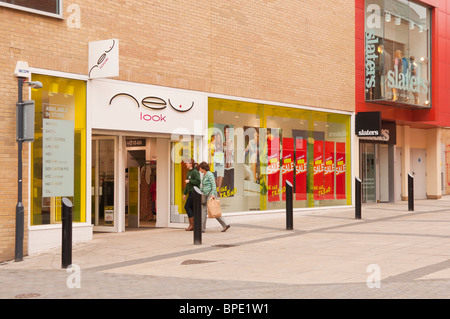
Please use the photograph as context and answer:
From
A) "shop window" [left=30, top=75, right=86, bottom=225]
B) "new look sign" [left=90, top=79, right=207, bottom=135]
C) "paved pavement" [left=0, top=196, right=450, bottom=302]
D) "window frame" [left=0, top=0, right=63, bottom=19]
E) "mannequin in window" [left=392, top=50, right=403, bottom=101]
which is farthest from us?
"mannequin in window" [left=392, top=50, right=403, bottom=101]

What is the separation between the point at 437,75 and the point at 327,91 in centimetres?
740

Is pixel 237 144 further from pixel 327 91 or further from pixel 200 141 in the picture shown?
pixel 327 91

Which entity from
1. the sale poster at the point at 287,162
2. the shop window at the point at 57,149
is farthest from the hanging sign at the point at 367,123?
the shop window at the point at 57,149

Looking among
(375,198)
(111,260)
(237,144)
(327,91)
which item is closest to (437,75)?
(375,198)

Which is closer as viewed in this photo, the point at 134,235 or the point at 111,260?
the point at 111,260

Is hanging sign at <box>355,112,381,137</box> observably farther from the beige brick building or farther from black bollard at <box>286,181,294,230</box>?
black bollard at <box>286,181,294,230</box>

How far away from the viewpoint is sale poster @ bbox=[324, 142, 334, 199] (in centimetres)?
2138

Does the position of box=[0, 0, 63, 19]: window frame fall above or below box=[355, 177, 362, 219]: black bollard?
above

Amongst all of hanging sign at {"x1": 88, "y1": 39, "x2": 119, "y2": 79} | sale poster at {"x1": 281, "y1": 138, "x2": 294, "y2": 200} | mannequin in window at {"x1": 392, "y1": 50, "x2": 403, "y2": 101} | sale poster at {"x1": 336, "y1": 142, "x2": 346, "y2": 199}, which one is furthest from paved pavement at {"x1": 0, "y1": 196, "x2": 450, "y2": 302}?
mannequin in window at {"x1": 392, "y1": 50, "x2": 403, "y2": 101}

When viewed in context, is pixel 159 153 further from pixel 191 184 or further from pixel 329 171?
pixel 329 171

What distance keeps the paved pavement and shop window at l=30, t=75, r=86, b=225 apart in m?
1.00

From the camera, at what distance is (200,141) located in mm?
16719

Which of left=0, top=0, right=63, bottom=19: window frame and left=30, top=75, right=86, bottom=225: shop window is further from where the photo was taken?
left=30, top=75, right=86, bottom=225: shop window

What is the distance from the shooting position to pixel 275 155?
19.1m
